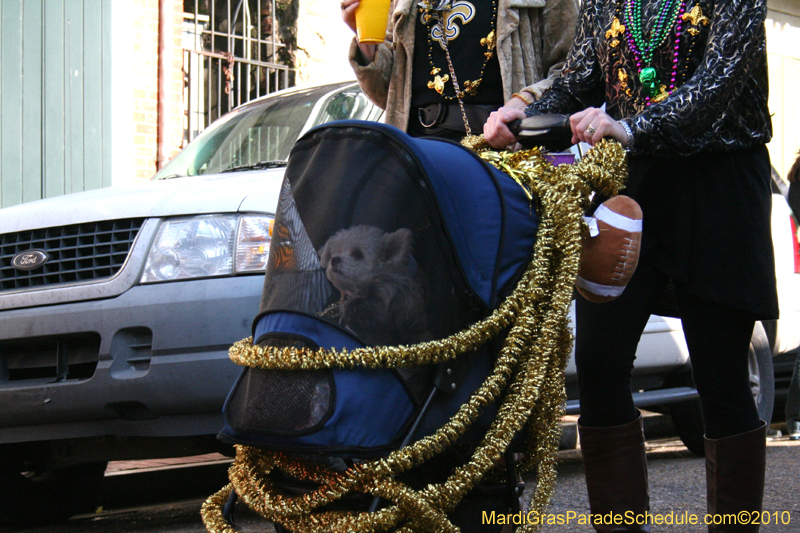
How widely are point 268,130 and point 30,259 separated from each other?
1502 millimetres

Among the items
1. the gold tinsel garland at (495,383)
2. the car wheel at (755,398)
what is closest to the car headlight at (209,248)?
the gold tinsel garland at (495,383)

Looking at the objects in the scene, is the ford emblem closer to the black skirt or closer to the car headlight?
the car headlight

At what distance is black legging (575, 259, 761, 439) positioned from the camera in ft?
7.84

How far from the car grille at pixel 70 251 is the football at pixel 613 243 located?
76.8 inches

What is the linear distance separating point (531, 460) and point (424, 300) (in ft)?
1.62

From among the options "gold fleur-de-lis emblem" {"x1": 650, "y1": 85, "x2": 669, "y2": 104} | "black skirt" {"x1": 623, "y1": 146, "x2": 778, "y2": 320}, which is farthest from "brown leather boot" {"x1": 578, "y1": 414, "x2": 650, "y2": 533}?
"gold fleur-de-lis emblem" {"x1": 650, "y1": 85, "x2": 669, "y2": 104}

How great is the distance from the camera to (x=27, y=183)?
8266mm

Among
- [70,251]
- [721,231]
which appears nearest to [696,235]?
[721,231]

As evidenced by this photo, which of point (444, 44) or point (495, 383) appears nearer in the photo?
point (495, 383)

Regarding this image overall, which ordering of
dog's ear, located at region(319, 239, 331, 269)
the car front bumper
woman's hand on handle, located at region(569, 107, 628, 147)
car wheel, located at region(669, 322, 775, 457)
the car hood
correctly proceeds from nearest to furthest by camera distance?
dog's ear, located at region(319, 239, 331, 269), woman's hand on handle, located at region(569, 107, 628, 147), the car front bumper, the car hood, car wheel, located at region(669, 322, 775, 457)

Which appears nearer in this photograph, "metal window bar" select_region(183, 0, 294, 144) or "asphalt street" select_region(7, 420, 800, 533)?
"asphalt street" select_region(7, 420, 800, 533)

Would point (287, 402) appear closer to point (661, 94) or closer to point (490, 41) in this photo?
point (661, 94)

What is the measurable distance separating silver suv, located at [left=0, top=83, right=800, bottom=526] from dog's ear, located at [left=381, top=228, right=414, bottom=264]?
57.6 inches

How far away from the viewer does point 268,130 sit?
15.3 ft
